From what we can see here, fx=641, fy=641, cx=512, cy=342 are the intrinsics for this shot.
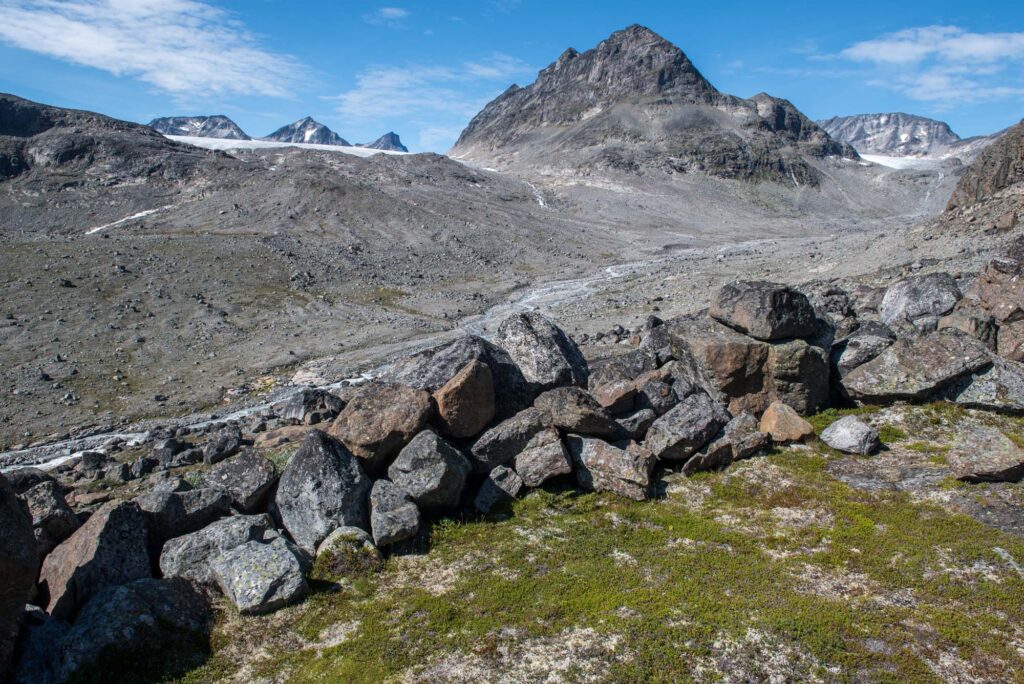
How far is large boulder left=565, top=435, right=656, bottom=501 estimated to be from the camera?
49.6ft

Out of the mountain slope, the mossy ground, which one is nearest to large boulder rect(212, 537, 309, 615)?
the mossy ground

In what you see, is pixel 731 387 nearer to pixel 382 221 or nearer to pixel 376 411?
pixel 376 411

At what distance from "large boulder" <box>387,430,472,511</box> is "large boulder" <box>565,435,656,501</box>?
9.74ft

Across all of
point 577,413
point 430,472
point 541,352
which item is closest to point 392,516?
point 430,472

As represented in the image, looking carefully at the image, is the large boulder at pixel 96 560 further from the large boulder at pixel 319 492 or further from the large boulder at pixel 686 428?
the large boulder at pixel 686 428

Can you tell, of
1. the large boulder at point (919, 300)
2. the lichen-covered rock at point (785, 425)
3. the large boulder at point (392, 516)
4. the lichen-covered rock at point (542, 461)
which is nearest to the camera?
the large boulder at point (392, 516)

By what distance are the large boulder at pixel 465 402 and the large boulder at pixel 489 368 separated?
0.66 meters

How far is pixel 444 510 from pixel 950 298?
2025cm

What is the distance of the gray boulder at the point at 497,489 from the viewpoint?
15039mm

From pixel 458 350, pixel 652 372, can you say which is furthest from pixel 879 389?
pixel 458 350

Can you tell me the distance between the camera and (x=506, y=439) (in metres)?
15.9

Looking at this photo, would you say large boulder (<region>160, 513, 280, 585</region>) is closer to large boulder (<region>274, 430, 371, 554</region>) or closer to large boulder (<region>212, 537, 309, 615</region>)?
large boulder (<region>212, 537, 309, 615</region>)

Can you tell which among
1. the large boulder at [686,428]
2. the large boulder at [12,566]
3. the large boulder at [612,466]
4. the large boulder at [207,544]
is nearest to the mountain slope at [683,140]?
the large boulder at [686,428]

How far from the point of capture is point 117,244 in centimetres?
5641
